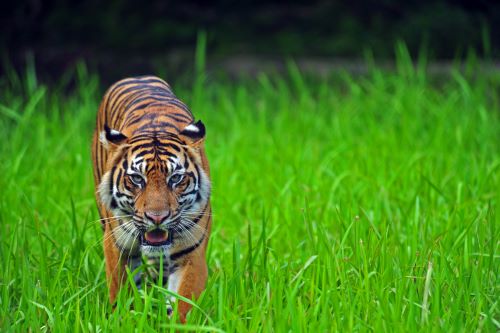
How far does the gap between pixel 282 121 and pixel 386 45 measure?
1292 millimetres

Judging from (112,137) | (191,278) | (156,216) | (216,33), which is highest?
(216,33)

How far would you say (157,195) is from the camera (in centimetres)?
252

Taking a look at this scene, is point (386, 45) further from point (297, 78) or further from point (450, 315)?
point (450, 315)

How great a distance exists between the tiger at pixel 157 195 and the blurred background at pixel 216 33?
3427 millimetres

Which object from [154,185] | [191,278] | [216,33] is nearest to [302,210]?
[191,278]

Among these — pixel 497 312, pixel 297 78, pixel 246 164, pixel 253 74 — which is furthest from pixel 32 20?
pixel 497 312

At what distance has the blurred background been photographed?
6.17 metres

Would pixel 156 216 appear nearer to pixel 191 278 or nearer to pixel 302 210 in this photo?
pixel 191 278

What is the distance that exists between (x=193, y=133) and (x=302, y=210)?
0.61 metres

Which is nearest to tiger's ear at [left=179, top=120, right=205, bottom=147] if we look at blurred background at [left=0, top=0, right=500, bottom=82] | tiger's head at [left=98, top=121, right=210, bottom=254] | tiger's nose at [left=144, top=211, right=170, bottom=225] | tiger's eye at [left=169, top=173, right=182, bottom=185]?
tiger's head at [left=98, top=121, right=210, bottom=254]

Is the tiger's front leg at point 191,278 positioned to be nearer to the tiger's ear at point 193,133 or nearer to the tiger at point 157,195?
the tiger at point 157,195

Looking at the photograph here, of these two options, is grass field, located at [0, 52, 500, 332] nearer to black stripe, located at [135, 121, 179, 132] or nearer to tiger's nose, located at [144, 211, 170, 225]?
tiger's nose, located at [144, 211, 170, 225]

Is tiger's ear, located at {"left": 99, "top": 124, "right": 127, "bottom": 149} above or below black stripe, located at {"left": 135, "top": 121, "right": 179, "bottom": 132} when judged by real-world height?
below

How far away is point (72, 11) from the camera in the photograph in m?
6.32
